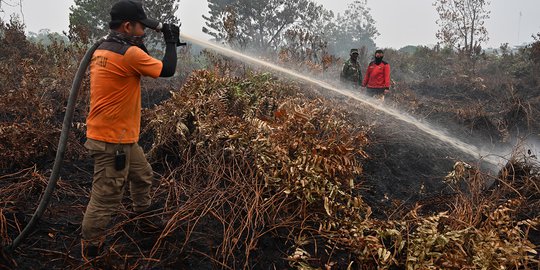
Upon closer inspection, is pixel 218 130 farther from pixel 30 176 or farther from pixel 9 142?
pixel 9 142

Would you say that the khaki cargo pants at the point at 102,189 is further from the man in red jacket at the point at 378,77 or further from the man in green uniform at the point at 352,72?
the man in green uniform at the point at 352,72

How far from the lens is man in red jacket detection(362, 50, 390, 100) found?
7473 mm

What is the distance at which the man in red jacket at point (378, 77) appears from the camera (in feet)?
24.5

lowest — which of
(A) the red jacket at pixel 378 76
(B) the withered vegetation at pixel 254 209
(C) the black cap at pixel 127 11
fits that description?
(B) the withered vegetation at pixel 254 209

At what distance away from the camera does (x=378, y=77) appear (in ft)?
24.9

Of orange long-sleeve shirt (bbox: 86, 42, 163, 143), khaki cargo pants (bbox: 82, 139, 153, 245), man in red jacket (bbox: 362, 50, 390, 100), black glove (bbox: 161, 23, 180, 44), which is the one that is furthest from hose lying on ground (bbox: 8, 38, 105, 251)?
man in red jacket (bbox: 362, 50, 390, 100)

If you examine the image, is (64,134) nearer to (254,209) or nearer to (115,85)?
(115,85)

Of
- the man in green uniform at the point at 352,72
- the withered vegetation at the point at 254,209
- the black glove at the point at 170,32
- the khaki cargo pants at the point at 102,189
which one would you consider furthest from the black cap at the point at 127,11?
the man in green uniform at the point at 352,72

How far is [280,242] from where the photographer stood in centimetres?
292

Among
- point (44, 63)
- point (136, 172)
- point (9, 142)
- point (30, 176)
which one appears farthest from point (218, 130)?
point (44, 63)

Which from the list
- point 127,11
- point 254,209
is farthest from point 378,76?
point 127,11

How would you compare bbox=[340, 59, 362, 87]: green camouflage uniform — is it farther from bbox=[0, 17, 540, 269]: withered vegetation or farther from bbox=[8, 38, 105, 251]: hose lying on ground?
bbox=[8, 38, 105, 251]: hose lying on ground

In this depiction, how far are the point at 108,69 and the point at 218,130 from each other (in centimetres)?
170

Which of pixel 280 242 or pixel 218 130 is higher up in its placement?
pixel 218 130
